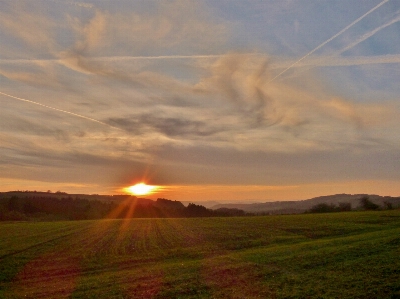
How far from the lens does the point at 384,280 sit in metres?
20.2

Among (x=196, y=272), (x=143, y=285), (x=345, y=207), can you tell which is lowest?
(x=143, y=285)

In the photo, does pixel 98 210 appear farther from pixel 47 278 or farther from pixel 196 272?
pixel 196 272

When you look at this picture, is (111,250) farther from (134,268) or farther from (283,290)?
(283,290)

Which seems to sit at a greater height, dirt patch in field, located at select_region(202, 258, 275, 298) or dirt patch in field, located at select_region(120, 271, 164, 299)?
dirt patch in field, located at select_region(202, 258, 275, 298)

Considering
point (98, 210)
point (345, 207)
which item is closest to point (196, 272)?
point (345, 207)

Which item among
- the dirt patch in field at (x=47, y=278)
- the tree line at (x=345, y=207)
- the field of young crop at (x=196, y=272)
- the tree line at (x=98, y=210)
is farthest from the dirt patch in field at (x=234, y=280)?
the tree line at (x=98, y=210)

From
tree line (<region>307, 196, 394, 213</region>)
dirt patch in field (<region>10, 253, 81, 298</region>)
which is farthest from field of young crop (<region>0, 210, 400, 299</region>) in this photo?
tree line (<region>307, 196, 394, 213</region>)

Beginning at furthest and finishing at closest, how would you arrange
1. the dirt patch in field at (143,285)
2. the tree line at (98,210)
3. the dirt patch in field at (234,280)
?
the tree line at (98,210) < the dirt patch in field at (143,285) < the dirt patch in field at (234,280)

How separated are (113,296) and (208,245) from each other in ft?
83.8

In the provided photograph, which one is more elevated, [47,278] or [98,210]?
[98,210]

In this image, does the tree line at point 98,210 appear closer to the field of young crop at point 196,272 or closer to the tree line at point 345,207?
the tree line at point 345,207

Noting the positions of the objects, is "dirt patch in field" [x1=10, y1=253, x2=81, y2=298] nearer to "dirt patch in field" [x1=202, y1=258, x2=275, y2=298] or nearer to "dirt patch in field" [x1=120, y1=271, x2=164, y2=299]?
"dirt patch in field" [x1=120, y1=271, x2=164, y2=299]

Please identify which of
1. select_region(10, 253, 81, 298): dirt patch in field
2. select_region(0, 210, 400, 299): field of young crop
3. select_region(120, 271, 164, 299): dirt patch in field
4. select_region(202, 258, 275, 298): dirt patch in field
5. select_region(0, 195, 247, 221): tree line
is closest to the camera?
select_region(202, 258, 275, 298): dirt patch in field

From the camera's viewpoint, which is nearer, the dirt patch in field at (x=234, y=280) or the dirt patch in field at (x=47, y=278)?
the dirt patch in field at (x=234, y=280)
